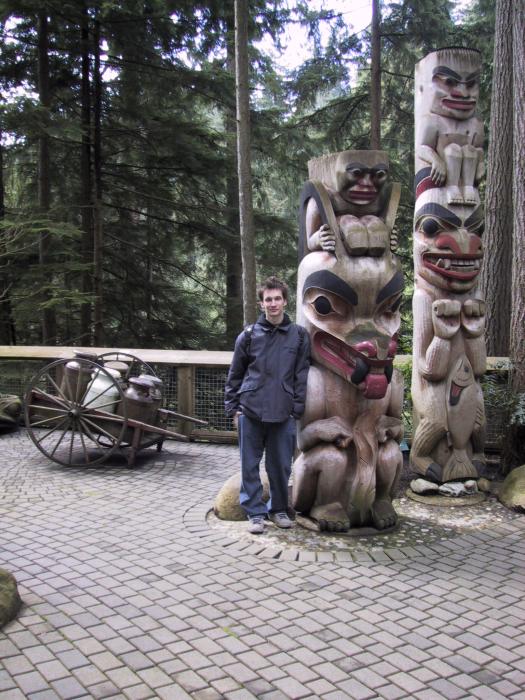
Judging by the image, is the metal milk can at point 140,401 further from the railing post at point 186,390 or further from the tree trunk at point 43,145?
the tree trunk at point 43,145

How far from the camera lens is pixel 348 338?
4.70 metres

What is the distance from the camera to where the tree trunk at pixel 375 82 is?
38.8ft

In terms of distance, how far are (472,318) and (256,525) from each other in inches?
118

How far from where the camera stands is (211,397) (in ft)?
28.5

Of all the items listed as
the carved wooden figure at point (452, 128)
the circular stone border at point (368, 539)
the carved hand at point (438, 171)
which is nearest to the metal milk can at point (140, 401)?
the circular stone border at point (368, 539)

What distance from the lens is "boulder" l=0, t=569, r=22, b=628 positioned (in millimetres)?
3318

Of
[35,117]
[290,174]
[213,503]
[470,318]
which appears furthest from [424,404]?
[290,174]

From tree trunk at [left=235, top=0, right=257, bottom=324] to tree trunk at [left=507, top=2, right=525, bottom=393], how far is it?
330 cm

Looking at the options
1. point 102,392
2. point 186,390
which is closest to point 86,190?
point 186,390

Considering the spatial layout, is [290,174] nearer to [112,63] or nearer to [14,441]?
[112,63]

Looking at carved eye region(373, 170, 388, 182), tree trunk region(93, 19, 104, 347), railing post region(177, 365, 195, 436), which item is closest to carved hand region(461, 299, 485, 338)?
carved eye region(373, 170, 388, 182)

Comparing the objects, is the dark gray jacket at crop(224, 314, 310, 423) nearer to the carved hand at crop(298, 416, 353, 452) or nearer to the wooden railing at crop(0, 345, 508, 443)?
the carved hand at crop(298, 416, 353, 452)

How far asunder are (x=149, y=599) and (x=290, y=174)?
1209 cm

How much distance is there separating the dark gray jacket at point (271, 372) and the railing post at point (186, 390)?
148 inches
